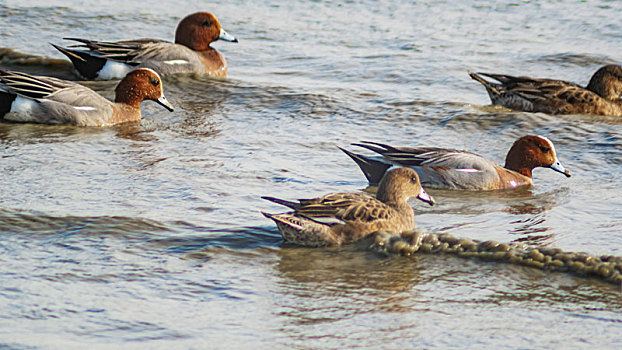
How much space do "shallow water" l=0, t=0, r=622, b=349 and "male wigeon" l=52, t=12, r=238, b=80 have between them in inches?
10.8

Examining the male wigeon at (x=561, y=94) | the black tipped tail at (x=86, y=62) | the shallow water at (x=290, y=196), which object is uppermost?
the male wigeon at (x=561, y=94)

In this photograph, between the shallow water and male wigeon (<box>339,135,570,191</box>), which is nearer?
the shallow water

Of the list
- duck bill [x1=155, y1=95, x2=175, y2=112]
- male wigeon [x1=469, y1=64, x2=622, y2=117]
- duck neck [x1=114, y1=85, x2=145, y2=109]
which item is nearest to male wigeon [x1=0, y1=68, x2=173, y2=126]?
duck neck [x1=114, y1=85, x2=145, y2=109]

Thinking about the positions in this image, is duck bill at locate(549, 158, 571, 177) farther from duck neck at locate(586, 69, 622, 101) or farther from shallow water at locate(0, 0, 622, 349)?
duck neck at locate(586, 69, 622, 101)

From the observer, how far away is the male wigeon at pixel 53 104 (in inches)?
403

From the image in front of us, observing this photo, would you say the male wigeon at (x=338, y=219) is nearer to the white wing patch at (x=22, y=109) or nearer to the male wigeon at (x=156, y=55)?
the white wing patch at (x=22, y=109)

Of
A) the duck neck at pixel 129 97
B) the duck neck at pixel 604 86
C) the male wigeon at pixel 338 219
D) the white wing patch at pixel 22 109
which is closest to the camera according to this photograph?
the male wigeon at pixel 338 219

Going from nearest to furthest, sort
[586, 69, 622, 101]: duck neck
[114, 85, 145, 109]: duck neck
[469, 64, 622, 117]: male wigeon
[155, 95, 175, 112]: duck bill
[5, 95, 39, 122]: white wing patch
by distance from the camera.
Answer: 1. [5, 95, 39, 122]: white wing patch
2. [114, 85, 145, 109]: duck neck
3. [155, 95, 175, 112]: duck bill
4. [469, 64, 622, 117]: male wigeon
5. [586, 69, 622, 101]: duck neck

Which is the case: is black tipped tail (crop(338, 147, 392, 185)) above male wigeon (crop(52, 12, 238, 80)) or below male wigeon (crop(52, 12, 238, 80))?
below

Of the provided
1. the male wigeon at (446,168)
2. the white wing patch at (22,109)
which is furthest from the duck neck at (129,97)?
the male wigeon at (446,168)

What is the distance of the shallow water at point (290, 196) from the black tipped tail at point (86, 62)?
0.61m

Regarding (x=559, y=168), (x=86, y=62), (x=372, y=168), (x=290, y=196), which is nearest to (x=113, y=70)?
(x=86, y=62)

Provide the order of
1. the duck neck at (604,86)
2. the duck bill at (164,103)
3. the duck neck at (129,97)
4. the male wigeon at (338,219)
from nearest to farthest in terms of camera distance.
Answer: the male wigeon at (338,219) → the duck neck at (129,97) → the duck bill at (164,103) → the duck neck at (604,86)

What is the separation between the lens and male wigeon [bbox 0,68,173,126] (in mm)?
10227
